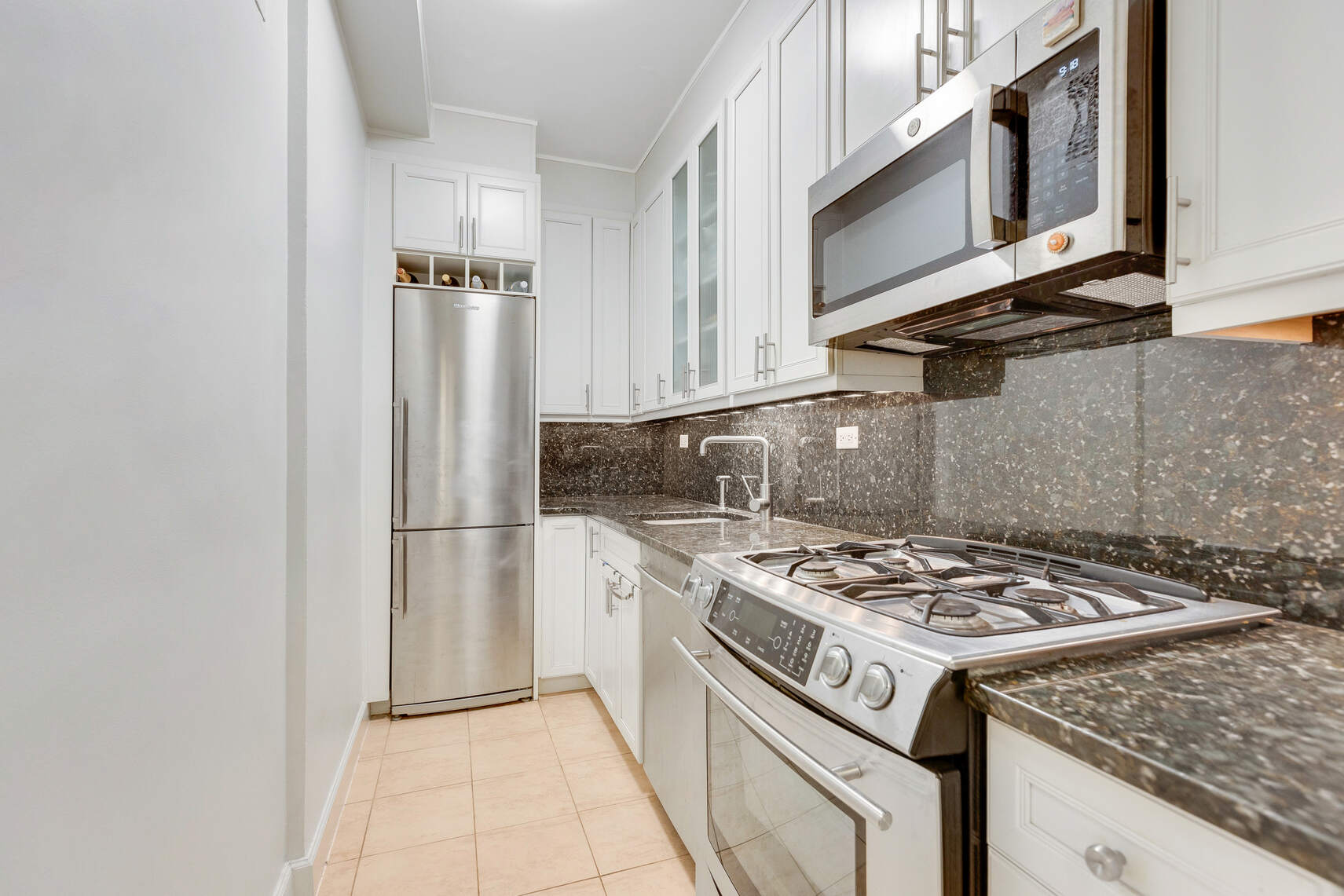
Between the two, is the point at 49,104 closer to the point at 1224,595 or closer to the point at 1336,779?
the point at 1336,779

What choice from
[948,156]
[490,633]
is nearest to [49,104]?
[948,156]

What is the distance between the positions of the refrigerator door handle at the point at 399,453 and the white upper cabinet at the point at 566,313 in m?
0.82

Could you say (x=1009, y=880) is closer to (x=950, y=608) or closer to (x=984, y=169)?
(x=950, y=608)

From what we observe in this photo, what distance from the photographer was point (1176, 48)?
0.82 metres

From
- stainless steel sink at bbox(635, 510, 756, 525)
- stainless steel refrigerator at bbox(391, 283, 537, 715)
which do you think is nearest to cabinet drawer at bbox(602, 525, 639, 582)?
stainless steel sink at bbox(635, 510, 756, 525)

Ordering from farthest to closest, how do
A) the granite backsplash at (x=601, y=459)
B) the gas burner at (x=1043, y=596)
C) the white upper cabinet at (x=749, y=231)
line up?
1. the granite backsplash at (x=601, y=459)
2. the white upper cabinet at (x=749, y=231)
3. the gas burner at (x=1043, y=596)

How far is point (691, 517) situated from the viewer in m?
2.65

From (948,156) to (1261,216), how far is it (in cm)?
51

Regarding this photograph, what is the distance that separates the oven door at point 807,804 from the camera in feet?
2.45

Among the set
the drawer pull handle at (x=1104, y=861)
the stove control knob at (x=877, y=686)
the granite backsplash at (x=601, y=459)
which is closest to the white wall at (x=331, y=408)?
the granite backsplash at (x=601, y=459)

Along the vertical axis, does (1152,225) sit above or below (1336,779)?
above

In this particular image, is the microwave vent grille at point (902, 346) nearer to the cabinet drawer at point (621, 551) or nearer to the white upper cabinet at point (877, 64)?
the white upper cabinet at point (877, 64)

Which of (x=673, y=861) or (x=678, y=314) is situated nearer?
(x=673, y=861)

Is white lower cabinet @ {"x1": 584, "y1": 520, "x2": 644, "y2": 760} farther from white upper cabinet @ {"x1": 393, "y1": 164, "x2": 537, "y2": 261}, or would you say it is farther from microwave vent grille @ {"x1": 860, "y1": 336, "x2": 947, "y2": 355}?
white upper cabinet @ {"x1": 393, "y1": 164, "x2": 537, "y2": 261}
